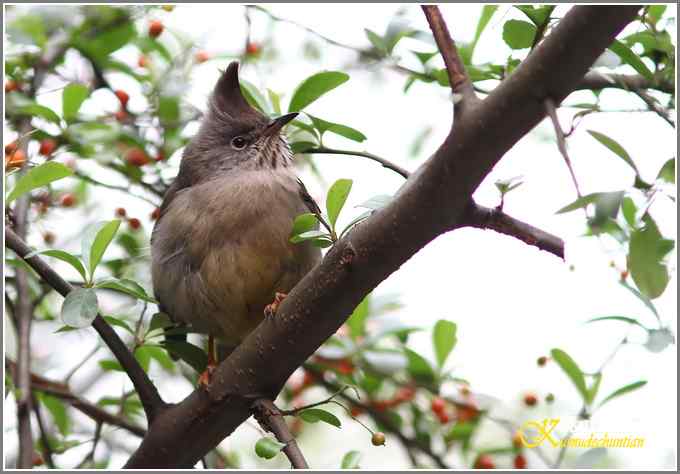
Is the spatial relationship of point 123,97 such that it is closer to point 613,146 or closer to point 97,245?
point 97,245

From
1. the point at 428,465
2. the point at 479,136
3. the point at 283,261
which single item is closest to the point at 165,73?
the point at 283,261

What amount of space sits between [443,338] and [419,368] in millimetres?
237

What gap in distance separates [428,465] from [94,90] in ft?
8.72

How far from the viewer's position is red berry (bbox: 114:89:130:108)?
184 inches

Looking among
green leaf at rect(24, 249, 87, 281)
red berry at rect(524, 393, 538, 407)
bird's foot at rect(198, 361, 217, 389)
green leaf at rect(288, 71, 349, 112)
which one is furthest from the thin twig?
red berry at rect(524, 393, 538, 407)

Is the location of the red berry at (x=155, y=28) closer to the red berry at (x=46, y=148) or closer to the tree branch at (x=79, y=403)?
the red berry at (x=46, y=148)

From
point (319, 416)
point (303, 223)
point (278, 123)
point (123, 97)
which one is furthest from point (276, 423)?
point (123, 97)

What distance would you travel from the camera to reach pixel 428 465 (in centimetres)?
448

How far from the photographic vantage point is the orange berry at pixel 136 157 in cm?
449

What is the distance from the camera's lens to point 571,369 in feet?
12.2

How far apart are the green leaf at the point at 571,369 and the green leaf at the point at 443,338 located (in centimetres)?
64

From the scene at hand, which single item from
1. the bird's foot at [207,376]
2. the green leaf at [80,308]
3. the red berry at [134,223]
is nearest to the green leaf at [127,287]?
the green leaf at [80,308]

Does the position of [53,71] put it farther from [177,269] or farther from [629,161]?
[629,161]

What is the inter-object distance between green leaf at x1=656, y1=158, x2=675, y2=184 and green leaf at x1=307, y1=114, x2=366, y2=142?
3.79ft
